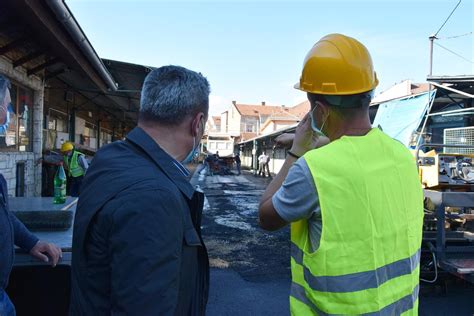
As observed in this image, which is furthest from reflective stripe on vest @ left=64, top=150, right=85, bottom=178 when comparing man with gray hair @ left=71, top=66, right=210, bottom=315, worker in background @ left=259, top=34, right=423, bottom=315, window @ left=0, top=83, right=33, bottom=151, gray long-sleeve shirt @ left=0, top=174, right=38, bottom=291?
worker in background @ left=259, top=34, right=423, bottom=315

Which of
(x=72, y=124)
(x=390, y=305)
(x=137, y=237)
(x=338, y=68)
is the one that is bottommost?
(x=390, y=305)

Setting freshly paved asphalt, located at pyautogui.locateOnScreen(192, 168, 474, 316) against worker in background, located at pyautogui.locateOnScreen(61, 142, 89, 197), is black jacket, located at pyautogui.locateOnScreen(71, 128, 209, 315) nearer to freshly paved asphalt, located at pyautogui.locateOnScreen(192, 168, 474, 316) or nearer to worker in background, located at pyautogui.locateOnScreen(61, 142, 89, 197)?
freshly paved asphalt, located at pyautogui.locateOnScreen(192, 168, 474, 316)

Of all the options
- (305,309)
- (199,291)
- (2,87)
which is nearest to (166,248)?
(199,291)

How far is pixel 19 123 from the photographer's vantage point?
307 inches

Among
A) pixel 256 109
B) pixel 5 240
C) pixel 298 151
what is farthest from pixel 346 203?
pixel 256 109

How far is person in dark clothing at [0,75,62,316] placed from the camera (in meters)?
1.95

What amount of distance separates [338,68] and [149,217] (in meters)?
0.99

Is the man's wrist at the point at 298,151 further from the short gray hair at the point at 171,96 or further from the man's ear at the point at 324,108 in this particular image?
the short gray hair at the point at 171,96

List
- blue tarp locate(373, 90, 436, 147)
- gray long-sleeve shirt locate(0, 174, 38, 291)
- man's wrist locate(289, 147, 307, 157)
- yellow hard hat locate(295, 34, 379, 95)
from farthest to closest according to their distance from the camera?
blue tarp locate(373, 90, 436, 147), gray long-sleeve shirt locate(0, 174, 38, 291), man's wrist locate(289, 147, 307, 157), yellow hard hat locate(295, 34, 379, 95)

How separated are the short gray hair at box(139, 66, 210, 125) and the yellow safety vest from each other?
0.51m

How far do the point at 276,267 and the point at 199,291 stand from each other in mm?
4864

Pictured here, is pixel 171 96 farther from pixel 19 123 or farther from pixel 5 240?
pixel 19 123

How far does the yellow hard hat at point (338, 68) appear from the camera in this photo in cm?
160

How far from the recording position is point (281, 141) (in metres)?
2.10
